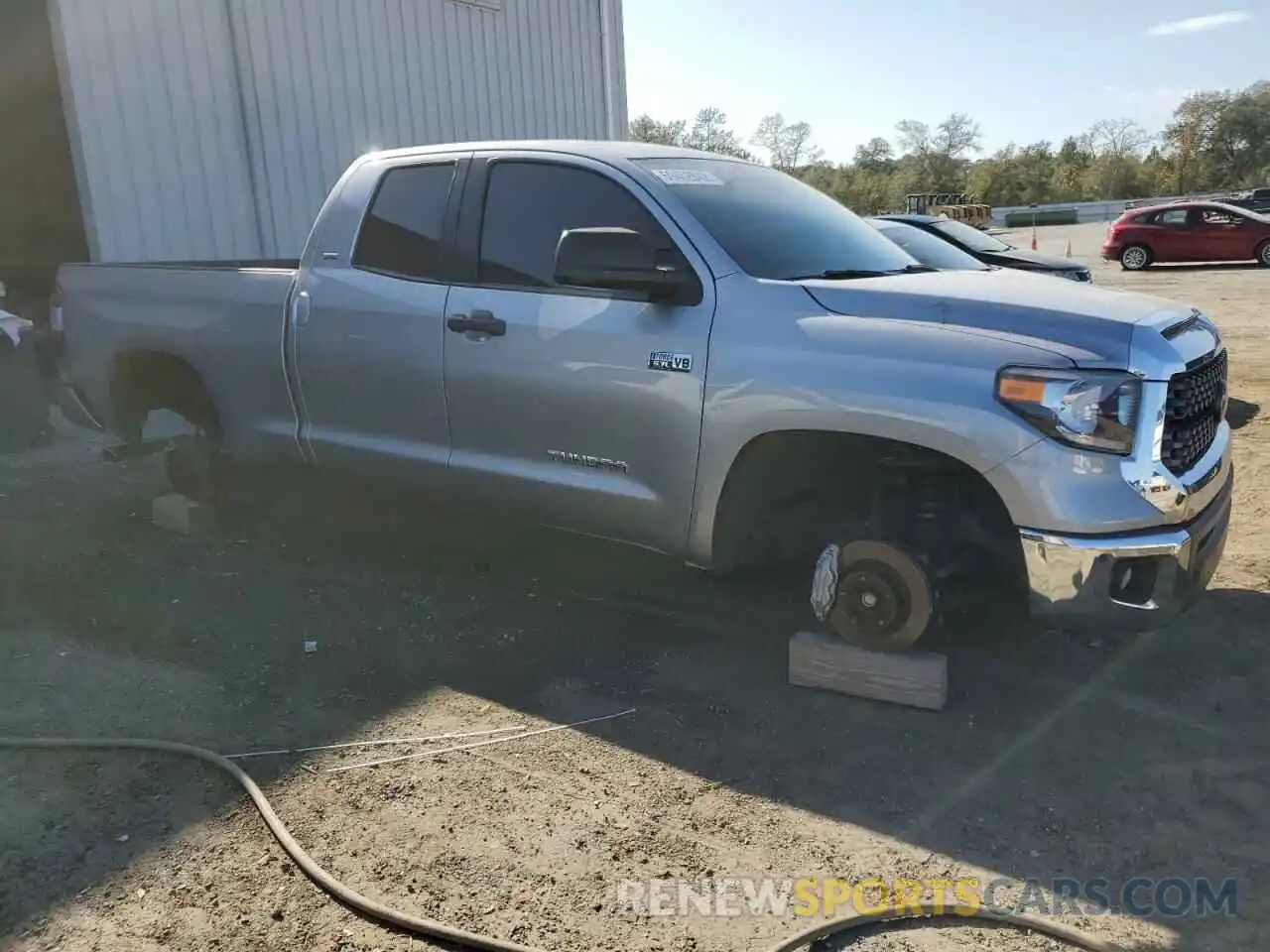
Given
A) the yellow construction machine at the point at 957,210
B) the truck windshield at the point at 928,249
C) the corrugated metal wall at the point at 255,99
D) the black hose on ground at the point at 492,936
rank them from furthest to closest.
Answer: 1. the yellow construction machine at the point at 957,210
2. the truck windshield at the point at 928,249
3. the corrugated metal wall at the point at 255,99
4. the black hose on ground at the point at 492,936

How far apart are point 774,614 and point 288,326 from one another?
9.04 feet

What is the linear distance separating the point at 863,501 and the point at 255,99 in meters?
7.77

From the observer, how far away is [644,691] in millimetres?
3984

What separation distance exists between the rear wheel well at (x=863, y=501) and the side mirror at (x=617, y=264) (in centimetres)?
69

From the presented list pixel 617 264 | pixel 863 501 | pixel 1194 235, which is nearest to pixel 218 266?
pixel 617 264

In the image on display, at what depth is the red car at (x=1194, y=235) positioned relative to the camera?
76.3ft

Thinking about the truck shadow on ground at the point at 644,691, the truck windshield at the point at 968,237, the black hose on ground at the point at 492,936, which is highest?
the truck windshield at the point at 968,237

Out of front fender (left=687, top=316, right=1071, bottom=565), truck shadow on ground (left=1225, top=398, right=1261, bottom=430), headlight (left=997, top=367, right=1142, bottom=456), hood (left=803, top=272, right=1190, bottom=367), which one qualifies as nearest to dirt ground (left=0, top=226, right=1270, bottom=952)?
front fender (left=687, top=316, right=1071, bottom=565)

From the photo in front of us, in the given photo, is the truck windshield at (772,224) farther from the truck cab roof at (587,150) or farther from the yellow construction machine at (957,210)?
the yellow construction machine at (957,210)

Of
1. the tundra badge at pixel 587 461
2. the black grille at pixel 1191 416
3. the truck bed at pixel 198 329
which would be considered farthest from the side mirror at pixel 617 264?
the truck bed at pixel 198 329

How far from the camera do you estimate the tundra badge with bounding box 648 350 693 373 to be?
3891 millimetres

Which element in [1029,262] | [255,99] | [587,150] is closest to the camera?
[587,150]

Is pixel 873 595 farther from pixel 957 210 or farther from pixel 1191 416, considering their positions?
pixel 957 210

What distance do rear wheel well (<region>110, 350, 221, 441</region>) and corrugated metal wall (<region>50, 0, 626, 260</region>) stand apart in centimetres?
304
